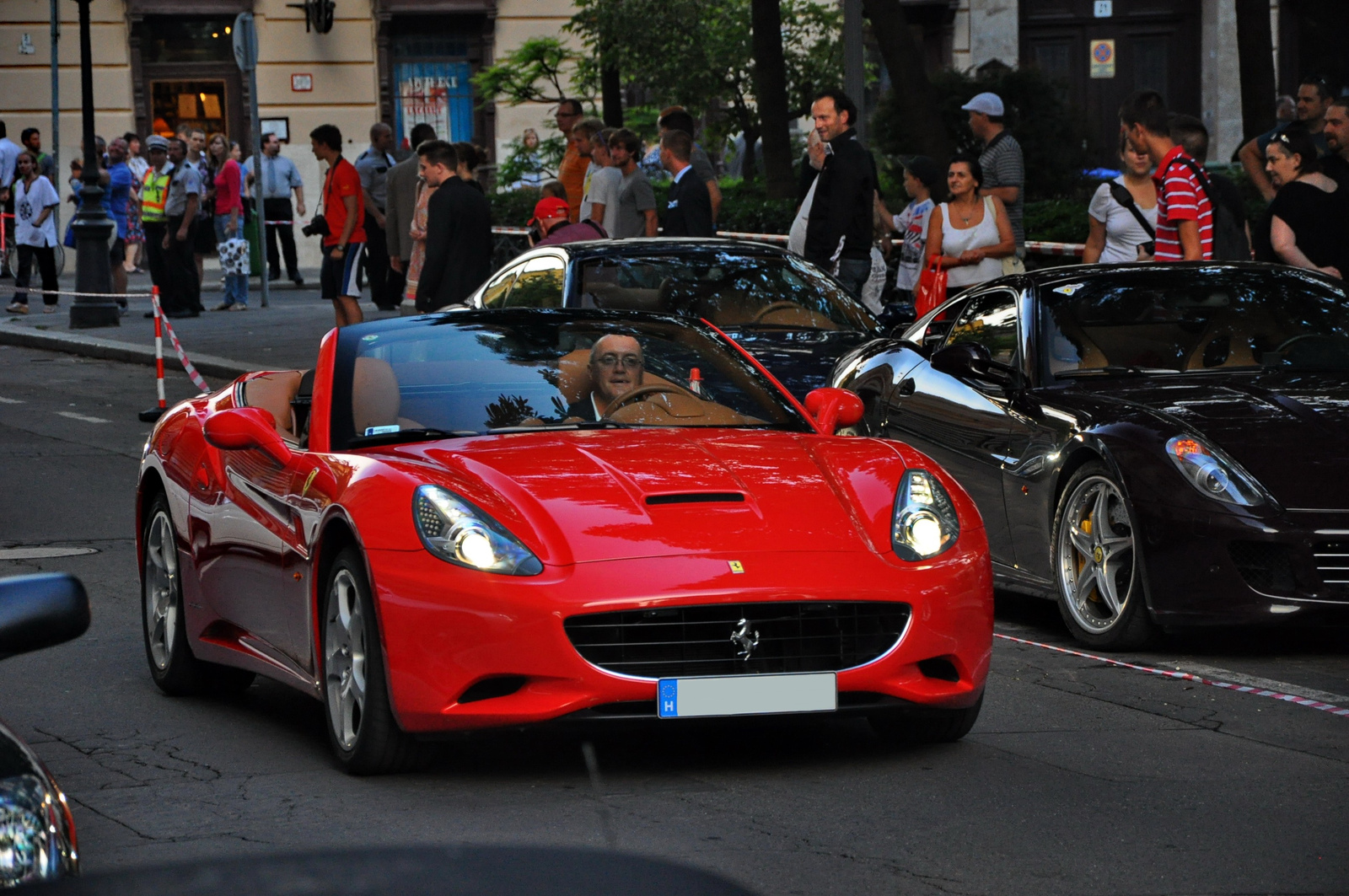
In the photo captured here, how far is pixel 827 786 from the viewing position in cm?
554

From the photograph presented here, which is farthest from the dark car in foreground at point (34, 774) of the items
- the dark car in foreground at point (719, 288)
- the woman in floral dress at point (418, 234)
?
the woman in floral dress at point (418, 234)

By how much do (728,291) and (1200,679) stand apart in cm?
515

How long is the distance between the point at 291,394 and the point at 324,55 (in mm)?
27290

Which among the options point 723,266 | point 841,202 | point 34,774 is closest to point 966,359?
point 723,266

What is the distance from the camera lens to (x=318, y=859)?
1.96 meters

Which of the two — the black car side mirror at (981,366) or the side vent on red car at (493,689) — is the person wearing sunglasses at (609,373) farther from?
the black car side mirror at (981,366)

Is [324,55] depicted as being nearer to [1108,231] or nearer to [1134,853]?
[1108,231]

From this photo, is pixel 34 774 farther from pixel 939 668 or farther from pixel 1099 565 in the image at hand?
pixel 1099 565

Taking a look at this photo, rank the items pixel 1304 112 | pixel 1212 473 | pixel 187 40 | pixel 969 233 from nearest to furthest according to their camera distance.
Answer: pixel 1212 473, pixel 969 233, pixel 1304 112, pixel 187 40

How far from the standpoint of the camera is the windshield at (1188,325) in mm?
8547

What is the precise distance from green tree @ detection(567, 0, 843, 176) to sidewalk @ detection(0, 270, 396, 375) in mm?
4647

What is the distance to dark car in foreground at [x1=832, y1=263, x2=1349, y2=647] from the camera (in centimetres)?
727

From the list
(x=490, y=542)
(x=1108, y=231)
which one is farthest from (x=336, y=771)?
(x=1108, y=231)

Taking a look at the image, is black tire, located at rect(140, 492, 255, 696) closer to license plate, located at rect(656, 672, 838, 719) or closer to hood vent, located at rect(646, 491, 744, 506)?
hood vent, located at rect(646, 491, 744, 506)
